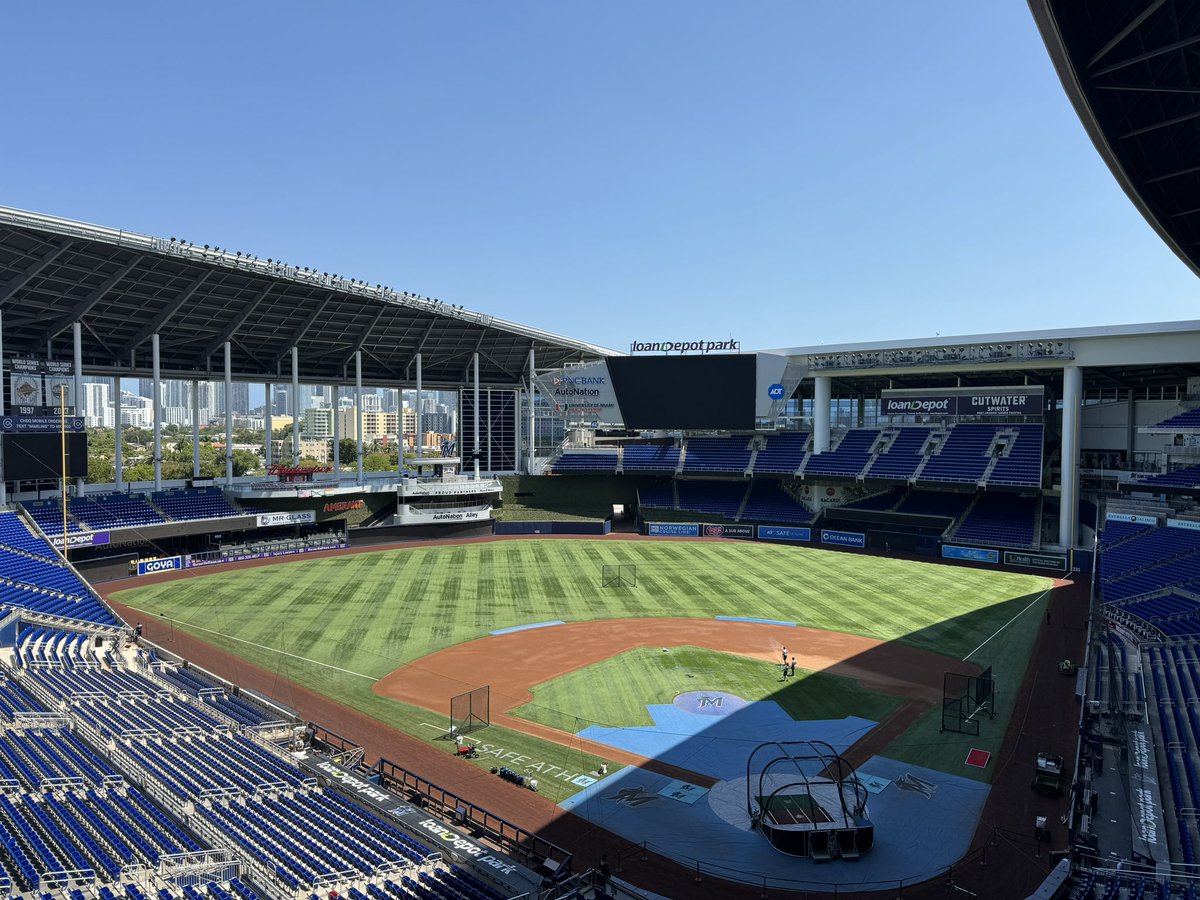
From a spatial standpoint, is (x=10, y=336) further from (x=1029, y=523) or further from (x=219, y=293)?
(x=1029, y=523)

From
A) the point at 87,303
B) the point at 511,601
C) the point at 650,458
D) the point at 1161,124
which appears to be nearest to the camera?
the point at 1161,124

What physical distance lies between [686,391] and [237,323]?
135 feet

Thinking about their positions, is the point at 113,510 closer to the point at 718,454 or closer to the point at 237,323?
the point at 237,323

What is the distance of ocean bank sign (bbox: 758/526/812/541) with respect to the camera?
218 feet

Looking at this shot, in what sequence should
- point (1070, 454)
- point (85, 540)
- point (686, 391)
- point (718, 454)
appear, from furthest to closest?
point (718, 454)
point (686, 391)
point (1070, 454)
point (85, 540)

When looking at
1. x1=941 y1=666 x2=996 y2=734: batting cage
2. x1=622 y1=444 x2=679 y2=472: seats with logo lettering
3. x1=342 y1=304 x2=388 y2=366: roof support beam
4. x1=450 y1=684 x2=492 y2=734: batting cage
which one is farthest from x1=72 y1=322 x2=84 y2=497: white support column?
x1=941 y1=666 x2=996 y2=734: batting cage

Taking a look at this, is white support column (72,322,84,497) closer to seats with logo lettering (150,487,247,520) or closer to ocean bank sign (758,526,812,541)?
seats with logo lettering (150,487,247,520)

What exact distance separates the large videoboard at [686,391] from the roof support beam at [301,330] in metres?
27.6

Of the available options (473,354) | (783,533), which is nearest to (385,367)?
(473,354)

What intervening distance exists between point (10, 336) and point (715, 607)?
5468 centimetres

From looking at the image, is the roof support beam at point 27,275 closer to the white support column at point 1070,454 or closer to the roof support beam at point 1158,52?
the roof support beam at point 1158,52

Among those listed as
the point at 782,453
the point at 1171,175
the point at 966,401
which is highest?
the point at 1171,175

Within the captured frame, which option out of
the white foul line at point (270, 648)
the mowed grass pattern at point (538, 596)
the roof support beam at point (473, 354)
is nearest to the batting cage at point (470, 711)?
the white foul line at point (270, 648)

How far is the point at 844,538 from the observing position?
6406cm
